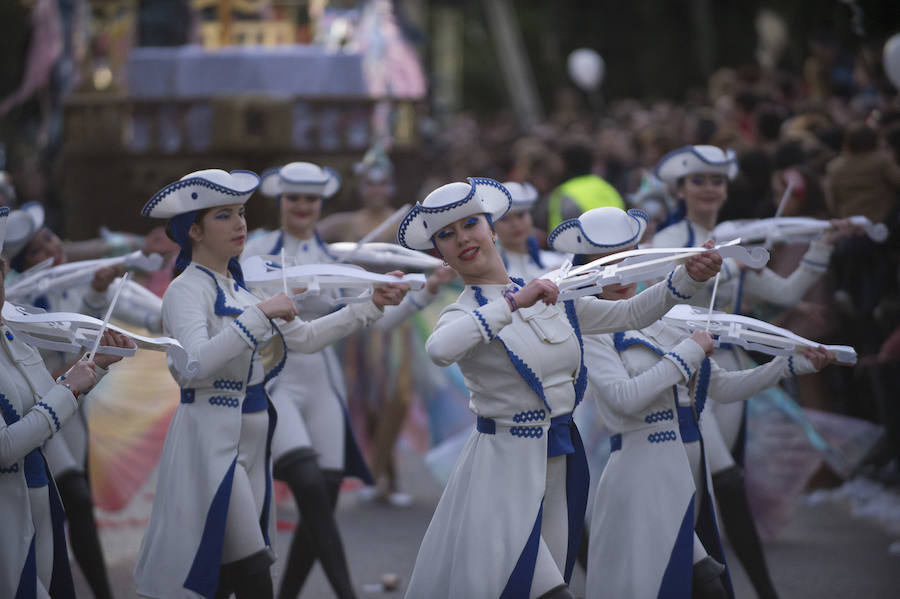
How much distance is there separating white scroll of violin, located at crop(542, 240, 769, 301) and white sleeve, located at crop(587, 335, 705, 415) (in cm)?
42

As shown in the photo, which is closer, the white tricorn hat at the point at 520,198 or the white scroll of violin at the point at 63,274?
the white scroll of violin at the point at 63,274

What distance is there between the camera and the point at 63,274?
6.37 metres

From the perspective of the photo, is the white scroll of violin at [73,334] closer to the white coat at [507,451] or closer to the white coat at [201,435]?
the white coat at [201,435]

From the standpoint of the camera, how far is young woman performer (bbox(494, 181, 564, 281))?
7199mm

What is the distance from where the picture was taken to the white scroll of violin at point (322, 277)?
518cm

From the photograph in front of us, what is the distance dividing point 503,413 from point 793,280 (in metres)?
2.46

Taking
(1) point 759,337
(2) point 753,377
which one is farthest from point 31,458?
(2) point 753,377

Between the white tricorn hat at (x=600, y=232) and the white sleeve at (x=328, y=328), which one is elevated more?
the white tricorn hat at (x=600, y=232)

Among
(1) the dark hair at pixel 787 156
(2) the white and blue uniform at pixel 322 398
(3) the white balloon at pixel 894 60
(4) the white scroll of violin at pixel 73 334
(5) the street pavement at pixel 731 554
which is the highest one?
(3) the white balloon at pixel 894 60

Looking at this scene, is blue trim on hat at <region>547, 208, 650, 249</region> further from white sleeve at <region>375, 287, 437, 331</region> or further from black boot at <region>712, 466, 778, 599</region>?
black boot at <region>712, 466, 778, 599</region>

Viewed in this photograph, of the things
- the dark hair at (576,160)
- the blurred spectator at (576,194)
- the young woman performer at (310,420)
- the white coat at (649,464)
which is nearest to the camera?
the white coat at (649,464)

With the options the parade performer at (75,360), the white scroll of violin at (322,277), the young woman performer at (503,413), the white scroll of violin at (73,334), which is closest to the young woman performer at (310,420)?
the white scroll of violin at (322,277)

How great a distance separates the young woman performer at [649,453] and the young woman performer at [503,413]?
11.6 inches

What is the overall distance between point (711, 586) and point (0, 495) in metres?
2.53
